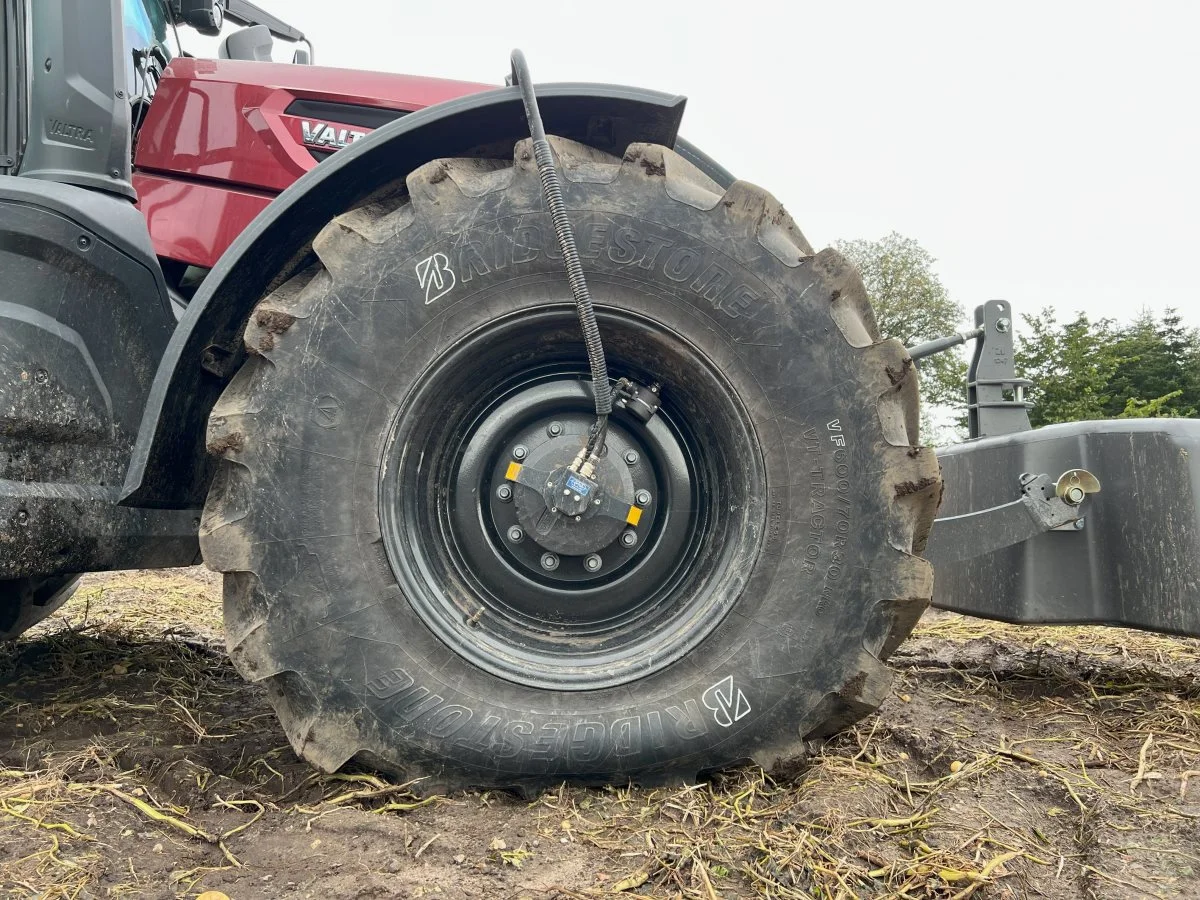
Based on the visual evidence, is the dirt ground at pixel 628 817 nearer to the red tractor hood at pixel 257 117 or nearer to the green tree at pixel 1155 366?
the red tractor hood at pixel 257 117

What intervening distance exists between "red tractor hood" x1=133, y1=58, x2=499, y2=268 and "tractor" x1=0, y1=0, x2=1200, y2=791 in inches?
13.5

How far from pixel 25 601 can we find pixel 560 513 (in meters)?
2.43

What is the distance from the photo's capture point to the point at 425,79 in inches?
111

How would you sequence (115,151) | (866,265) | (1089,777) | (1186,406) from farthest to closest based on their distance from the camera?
(866,265), (1186,406), (115,151), (1089,777)

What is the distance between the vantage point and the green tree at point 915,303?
2773cm

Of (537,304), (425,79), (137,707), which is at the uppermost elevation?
(425,79)

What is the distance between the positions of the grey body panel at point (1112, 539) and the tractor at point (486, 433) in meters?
0.85

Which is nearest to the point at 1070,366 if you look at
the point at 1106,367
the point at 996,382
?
the point at 1106,367

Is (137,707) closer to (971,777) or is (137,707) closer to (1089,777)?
(971,777)

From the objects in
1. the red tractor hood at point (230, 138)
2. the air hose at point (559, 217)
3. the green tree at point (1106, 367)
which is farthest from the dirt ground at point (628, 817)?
the green tree at point (1106, 367)

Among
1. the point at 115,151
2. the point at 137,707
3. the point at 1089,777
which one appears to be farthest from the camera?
the point at 137,707

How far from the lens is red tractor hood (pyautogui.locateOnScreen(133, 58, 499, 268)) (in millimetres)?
2615

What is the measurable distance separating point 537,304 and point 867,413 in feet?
2.59

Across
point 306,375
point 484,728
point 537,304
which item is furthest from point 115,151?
point 484,728
